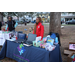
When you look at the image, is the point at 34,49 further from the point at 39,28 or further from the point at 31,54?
the point at 39,28

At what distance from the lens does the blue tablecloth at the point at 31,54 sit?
2193mm

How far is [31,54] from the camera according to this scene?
2.46 metres

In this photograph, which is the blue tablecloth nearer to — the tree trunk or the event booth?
the event booth

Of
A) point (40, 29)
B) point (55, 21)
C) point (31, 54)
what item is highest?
point (55, 21)

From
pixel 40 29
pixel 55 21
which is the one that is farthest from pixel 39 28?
pixel 55 21

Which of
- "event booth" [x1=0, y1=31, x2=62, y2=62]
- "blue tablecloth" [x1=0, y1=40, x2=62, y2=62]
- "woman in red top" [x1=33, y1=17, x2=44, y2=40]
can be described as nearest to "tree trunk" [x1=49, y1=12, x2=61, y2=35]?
"woman in red top" [x1=33, y1=17, x2=44, y2=40]

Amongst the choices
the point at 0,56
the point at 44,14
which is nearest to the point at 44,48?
the point at 0,56

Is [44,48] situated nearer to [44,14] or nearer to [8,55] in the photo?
[8,55]

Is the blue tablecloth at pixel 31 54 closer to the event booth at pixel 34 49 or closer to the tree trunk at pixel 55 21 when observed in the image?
the event booth at pixel 34 49

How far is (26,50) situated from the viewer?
8.36ft

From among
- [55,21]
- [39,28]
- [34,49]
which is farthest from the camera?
[55,21]
